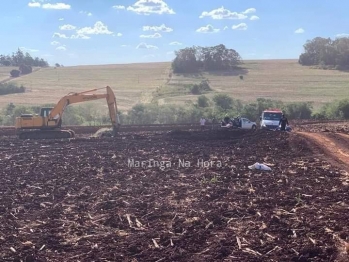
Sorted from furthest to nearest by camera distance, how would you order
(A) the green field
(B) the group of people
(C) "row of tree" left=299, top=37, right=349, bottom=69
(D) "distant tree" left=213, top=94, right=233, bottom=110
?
(C) "row of tree" left=299, top=37, right=349, bottom=69 < (A) the green field < (D) "distant tree" left=213, top=94, right=233, bottom=110 < (B) the group of people

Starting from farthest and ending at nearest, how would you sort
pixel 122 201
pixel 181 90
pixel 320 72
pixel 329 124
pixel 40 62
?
pixel 40 62 < pixel 320 72 < pixel 181 90 < pixel 329 124 < pixel 122 201

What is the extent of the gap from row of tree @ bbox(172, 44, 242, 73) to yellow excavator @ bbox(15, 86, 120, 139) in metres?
62.6

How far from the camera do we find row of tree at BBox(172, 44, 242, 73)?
97938 millimetres

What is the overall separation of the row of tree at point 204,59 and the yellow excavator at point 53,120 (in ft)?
205

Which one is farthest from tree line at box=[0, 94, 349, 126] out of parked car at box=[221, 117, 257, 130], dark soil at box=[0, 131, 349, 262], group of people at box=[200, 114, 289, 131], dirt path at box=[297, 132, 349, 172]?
dark soil at box=[0, 131, 349, 262]

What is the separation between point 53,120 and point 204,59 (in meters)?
66.5

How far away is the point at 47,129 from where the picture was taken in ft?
119

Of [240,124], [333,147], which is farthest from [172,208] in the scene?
[240,124]

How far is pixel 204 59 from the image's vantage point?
99625mm

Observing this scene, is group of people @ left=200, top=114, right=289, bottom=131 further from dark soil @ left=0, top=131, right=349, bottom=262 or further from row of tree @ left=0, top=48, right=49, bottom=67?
row of tree @ left=0, top=48, right=49, bottom=67

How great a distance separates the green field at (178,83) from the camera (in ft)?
220

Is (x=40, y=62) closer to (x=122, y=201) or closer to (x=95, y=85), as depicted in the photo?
(x=95, y=85)

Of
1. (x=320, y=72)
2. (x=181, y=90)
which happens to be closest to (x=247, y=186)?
(x=181, y=90)

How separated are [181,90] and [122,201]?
58523 millimetres
